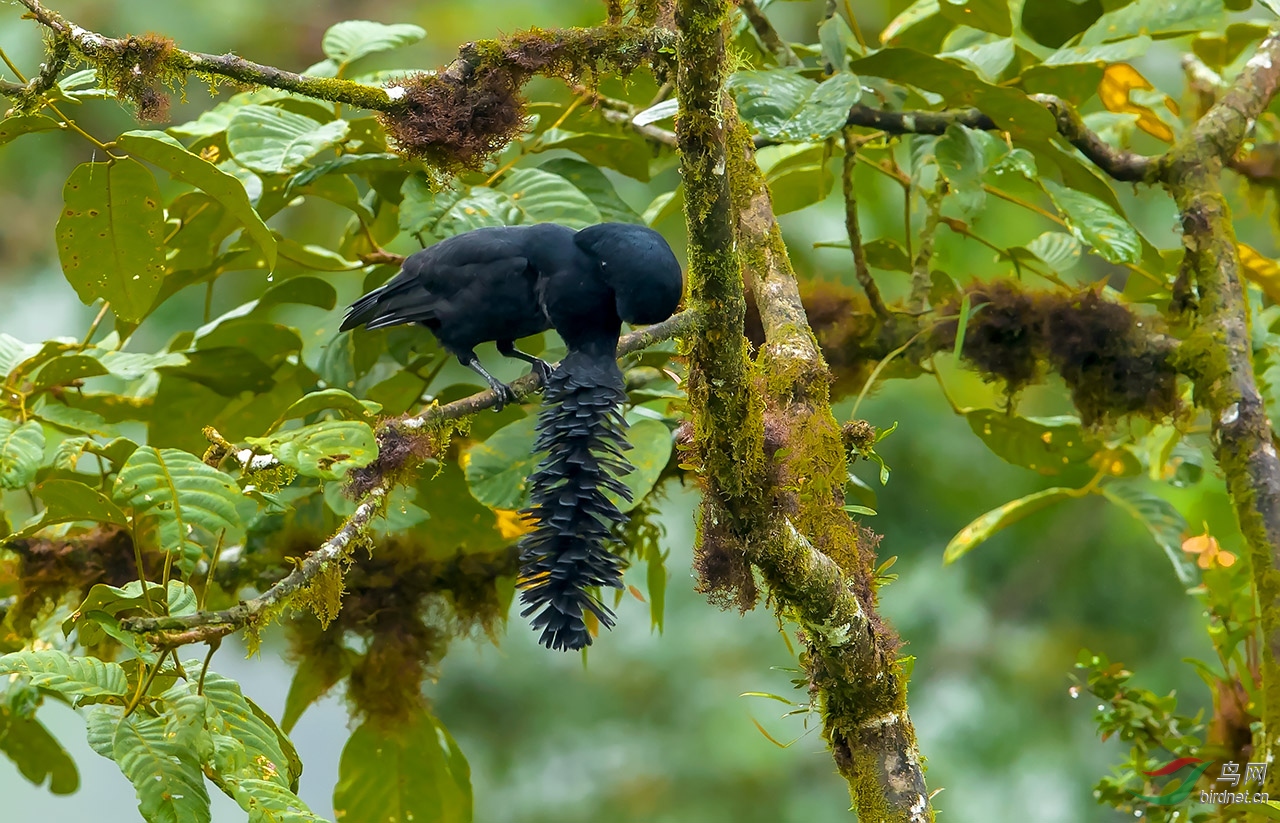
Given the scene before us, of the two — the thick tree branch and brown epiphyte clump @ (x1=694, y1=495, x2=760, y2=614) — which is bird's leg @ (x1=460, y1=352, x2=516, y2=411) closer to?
brown epiphyte clump @ (x1=694, y1=495, x2=760, y2=614)

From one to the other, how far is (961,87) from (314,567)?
955 millimetres

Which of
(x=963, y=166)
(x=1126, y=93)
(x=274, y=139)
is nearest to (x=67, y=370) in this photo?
(x=274, y=139)

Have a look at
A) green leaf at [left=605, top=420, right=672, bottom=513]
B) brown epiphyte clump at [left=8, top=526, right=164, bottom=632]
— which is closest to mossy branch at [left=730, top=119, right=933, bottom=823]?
green leaf at [left=605, top=420, right=672, bottom=513]

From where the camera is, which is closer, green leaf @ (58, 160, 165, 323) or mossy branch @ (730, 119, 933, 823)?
mossy branch @ (730, 119, 933, 823)

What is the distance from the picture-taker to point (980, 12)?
1.56m

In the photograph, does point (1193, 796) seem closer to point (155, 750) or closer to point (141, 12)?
point (155, 750)

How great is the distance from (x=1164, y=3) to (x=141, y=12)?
2.38m

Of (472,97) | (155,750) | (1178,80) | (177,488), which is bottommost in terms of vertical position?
(155,750)

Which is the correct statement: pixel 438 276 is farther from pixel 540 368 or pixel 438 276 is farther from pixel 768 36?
pixel 768 36

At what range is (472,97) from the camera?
40.8 inches

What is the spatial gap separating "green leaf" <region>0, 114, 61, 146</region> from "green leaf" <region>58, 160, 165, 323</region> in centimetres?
8

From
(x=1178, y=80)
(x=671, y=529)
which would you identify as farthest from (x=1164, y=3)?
(x=671, y=529)

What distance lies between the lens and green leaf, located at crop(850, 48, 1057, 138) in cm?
139

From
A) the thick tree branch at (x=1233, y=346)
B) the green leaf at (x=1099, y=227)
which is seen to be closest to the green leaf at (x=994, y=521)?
the thick tree branch at (x=1233, y=346)
